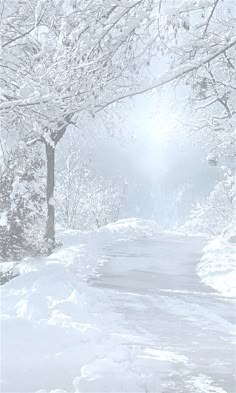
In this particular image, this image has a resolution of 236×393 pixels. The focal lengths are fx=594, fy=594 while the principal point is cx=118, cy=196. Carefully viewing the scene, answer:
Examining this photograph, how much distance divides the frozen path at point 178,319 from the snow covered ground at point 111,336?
0.01 metres

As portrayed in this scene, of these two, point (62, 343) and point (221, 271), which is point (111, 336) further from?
point (221, 271)

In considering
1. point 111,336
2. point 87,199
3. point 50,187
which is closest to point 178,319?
point 111,336

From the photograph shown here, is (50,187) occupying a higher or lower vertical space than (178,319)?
higher

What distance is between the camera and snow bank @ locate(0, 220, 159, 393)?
18.6 feet

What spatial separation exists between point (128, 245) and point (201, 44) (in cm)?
2016

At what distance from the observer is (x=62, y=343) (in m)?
6.80

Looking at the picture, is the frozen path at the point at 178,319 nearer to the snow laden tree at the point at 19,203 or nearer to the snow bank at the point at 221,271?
the snow bank at the point at 221,271

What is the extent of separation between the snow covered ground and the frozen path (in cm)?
1

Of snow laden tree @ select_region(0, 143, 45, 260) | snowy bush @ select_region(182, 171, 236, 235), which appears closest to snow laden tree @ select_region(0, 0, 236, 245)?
snow laden tree @ select_region(0, 143, 45, 260)

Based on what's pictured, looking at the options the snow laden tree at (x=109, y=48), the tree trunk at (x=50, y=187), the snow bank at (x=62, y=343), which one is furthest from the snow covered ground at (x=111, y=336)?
the tree trunk at (x=50, y=187)

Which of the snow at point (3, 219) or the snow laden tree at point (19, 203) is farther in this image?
the snow laden tree at point (19, 203)

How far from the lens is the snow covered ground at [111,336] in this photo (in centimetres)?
581

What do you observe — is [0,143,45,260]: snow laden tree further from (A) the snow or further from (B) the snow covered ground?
(B) the snow covered ground

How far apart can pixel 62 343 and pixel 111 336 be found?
781 mm
